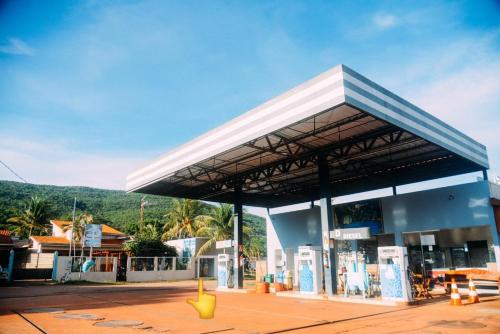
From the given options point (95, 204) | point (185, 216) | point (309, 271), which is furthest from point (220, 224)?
point (95, 204)

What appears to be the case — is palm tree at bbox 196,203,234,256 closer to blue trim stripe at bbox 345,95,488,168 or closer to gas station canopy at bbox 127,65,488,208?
gas station canopy at bbox 127,65,488,208

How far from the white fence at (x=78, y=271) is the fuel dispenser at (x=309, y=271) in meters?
21.2

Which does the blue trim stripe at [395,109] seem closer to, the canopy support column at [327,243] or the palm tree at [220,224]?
the canopy support column at [327,243]

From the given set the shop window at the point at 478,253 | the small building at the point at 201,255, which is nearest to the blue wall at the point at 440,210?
the shop window at the point at 478,253

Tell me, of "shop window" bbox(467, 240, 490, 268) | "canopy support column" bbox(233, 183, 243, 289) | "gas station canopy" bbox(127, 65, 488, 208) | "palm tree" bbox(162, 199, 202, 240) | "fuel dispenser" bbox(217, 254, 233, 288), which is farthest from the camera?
"palm tree" bbox(162, 199, 202, 240)

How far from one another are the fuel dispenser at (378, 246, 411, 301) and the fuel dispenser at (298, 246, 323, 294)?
3105 millimetres

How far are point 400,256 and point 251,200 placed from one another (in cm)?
1660

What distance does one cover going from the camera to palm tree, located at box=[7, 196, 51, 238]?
56188 mm

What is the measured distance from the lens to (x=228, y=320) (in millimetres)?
9172

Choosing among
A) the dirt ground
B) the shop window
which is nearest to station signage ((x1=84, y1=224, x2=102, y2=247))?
the dirt ground

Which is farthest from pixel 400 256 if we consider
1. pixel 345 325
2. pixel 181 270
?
pixel 181 270

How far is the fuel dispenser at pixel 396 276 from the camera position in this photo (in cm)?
1245

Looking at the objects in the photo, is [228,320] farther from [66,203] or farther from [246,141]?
[66,203]

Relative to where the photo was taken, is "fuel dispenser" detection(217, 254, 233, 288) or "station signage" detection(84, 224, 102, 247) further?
"station signage" detection(84, 224, 102, 247)
